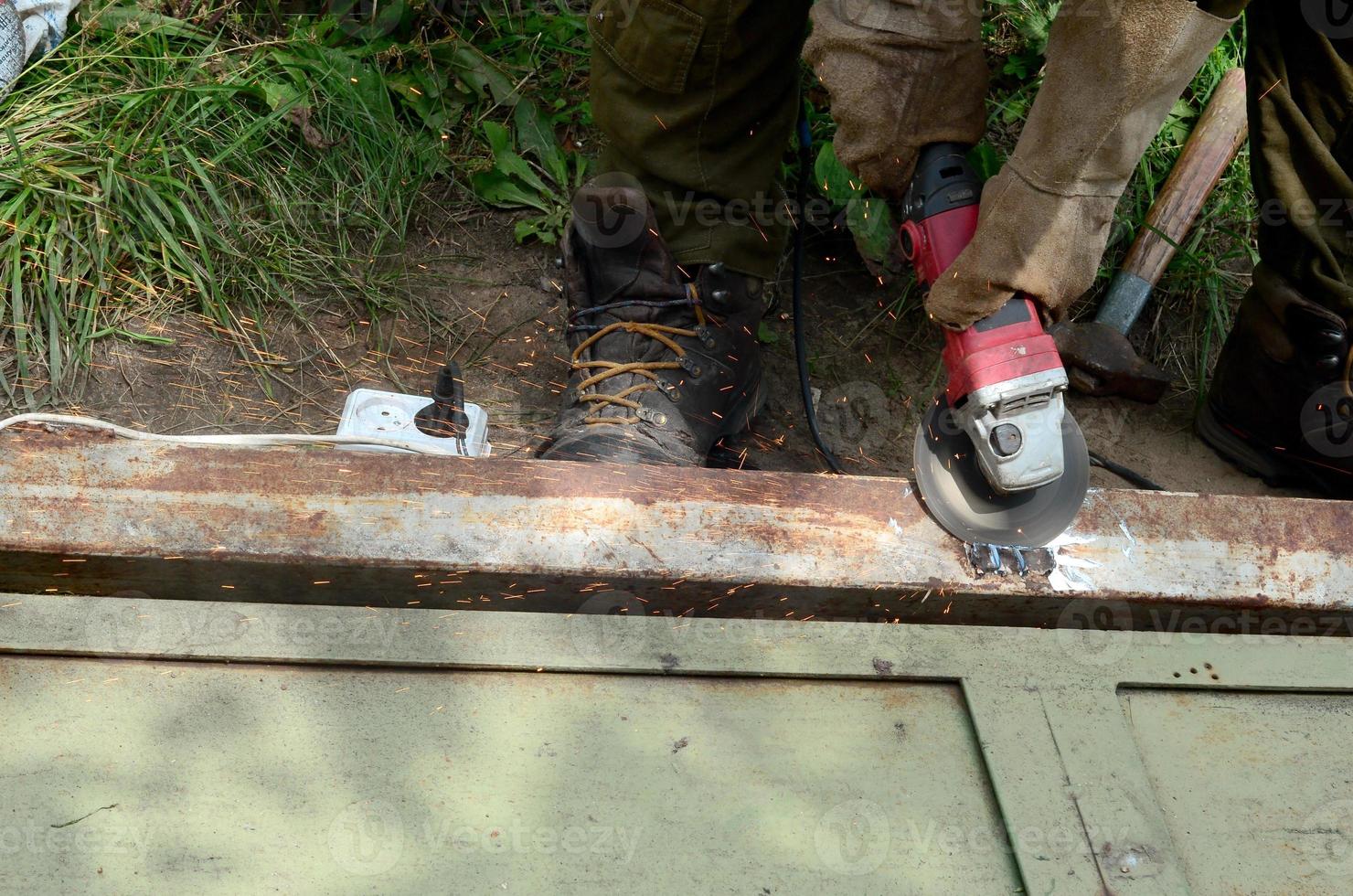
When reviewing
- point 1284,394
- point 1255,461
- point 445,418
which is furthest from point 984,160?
point 445,418

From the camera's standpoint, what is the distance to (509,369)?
106 inches

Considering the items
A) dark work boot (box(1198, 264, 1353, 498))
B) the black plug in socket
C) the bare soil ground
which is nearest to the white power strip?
the black plug in socket

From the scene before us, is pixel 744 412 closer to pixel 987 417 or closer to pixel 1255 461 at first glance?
pixel 987 417

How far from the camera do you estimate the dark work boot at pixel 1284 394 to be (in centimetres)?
233

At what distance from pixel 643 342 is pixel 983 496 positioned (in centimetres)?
79

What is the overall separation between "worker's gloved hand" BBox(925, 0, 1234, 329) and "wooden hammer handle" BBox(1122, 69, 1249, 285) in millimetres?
1285

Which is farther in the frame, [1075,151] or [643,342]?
[643,342]

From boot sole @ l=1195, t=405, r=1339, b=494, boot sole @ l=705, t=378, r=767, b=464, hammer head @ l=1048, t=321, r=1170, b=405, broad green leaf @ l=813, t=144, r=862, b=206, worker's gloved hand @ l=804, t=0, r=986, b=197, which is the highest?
worker's gloved hand @ l=804, t=0, r=986, b=197

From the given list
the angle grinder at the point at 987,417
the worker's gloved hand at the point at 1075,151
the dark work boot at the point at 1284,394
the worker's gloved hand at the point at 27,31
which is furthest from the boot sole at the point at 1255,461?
the worker's gloved hand at the point at 27,31

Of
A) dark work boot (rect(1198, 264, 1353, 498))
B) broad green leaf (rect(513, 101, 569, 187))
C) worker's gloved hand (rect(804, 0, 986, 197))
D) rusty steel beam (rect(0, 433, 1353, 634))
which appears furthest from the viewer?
broad green leaf (rect(513, 101, 569, 187))

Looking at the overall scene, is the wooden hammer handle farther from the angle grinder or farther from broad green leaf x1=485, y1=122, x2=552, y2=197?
broad green leaf x1=485, y1=122, x2=552, y2=197

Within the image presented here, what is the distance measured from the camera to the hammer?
280 centimetres

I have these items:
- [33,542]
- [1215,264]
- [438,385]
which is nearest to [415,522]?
[438,385]

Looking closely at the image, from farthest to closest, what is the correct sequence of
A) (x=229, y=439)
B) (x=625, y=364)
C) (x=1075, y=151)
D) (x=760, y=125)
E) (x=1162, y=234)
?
(x=1162, y=234)
(x=760, y=125)
(x=625, y=364)
(x=229, y=439)
(x=1075, y=151)
